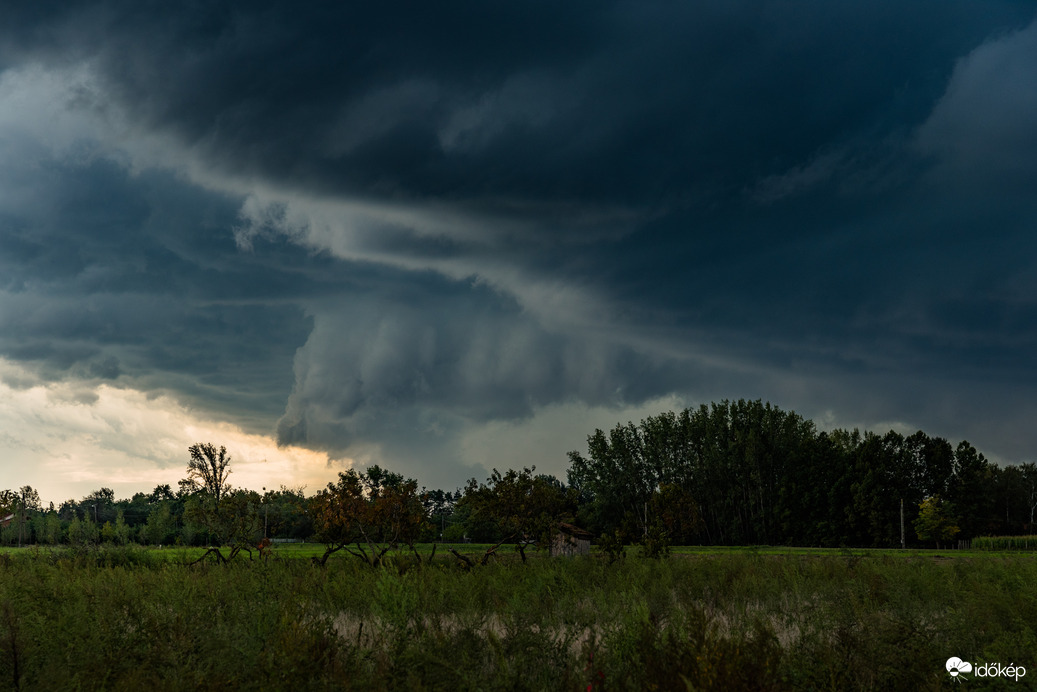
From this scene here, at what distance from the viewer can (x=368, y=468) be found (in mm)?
80250

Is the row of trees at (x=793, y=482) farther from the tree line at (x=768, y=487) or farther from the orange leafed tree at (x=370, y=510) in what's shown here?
the orange leafed tree at (x=370, y=510)

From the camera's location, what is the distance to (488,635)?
8.13 metres

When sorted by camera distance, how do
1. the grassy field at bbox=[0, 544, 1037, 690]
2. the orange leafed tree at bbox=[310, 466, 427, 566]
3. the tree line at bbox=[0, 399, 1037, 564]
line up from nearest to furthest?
the grassy field at bbox=[0, 544, 1037, 690], the orange leafed tree at bbox=[310, 466, 427, 566], the tree line at bbox=[0, 399, 1037, 564]

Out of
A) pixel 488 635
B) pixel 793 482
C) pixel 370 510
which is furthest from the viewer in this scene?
pixel 793 482

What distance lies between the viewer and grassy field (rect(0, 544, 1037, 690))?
7.24 m

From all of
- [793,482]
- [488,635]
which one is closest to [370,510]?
[488,635]

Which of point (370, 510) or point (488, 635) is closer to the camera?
point (488, 635)

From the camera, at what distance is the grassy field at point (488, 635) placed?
724cm

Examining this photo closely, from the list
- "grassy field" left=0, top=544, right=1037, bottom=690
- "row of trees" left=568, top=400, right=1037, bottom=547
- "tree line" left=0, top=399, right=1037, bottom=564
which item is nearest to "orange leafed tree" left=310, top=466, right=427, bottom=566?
"grassy field" left=0, top=544, right=1037, bottom=690

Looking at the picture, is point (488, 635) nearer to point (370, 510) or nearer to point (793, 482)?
point (370, 510)

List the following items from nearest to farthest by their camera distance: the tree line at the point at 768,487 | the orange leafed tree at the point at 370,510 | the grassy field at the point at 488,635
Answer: the grassy field at the point at 488,635
the orange leafed tree at the point at 370,510
the tree line at the point at 768,487

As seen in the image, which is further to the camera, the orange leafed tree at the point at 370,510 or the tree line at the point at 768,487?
the tree line at the point at 768,487

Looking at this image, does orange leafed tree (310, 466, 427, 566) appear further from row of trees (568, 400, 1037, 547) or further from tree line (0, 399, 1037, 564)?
row of trees (568, 400, 1037, 547)

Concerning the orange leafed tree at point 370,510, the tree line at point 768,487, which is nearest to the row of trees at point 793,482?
the tree line at point 768,487
